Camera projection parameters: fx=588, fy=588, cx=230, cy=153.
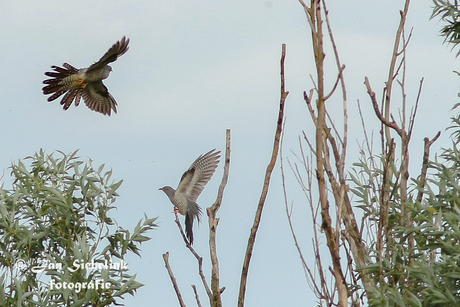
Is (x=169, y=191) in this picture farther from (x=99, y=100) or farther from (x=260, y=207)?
(x=260, y=207)

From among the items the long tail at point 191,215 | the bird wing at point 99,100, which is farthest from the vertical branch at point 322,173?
the bird wing at point 99,100

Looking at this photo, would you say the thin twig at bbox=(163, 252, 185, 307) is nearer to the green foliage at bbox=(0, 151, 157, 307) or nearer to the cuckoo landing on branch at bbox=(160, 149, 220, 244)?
the green foliage at bbox=(0, 151, 157, 307)

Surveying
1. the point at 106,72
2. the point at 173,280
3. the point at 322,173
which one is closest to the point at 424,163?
the point at 322,173

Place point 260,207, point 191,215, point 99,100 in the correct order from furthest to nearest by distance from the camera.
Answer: point 99,100 → point 191,215 → point 260,207

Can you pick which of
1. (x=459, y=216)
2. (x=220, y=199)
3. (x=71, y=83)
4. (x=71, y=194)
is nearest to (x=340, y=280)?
(x=459, y=216)

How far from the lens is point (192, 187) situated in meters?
7.34

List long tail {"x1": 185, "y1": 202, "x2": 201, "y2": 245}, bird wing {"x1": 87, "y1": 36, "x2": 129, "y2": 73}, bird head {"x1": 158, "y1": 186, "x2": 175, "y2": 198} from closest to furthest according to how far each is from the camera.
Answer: bird wing {"x1": 87, "y1": 36, "x2": 129, "y2": 73}
long tail {"x1": 185, "y1": 202, "x2": 201, "y2": 245}
bird head {"x1": 158, "y1": 186, "x2": 175, "y2": 198}

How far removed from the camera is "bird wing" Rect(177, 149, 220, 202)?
7285 millimetres

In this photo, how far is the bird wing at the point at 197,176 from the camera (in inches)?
287

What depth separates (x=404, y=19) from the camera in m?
Result: 2.85

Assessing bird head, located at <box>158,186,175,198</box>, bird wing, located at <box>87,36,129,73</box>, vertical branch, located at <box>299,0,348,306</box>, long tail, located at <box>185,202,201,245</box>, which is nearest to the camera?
vertical branch, located at <box>299,0,348,306</box>

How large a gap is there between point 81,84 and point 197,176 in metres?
1.99

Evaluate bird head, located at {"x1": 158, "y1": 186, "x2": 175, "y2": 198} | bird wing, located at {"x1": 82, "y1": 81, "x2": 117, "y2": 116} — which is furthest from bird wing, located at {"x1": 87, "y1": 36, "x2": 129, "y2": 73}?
bird head, located at {"x1": 158, "y1": 186, "x2": 175, "y2": 198}

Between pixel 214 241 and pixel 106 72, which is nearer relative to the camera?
pixel 214 241
